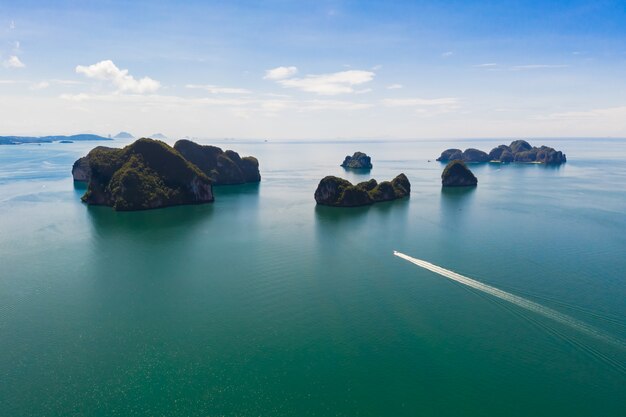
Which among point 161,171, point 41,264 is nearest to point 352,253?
point 41,264

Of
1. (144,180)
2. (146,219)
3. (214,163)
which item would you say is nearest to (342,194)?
(146,219)

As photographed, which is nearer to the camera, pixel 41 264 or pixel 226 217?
pixel 41 264

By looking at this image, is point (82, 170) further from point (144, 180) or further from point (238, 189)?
point (144, 180)

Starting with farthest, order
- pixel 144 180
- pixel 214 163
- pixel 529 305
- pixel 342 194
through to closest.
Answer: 1. pixel 214 163
2. pixel 342 194
3. pixel 144 180
4. pixel 529 305

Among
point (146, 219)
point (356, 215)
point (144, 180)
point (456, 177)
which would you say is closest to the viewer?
point (146, 219)

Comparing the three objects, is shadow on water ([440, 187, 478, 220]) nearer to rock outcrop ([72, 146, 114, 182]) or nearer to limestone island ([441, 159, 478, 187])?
limestone island ([441, 159, 478, 187])

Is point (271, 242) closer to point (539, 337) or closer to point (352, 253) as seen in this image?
point (352, 253)
